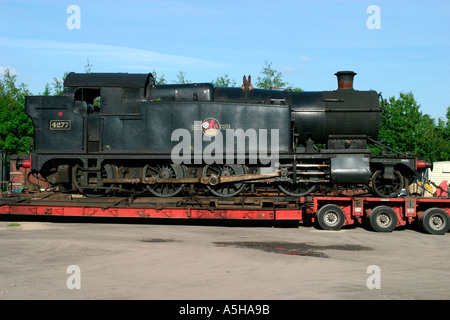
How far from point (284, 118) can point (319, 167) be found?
190 centimetres

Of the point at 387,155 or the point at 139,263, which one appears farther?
the point at 387,155

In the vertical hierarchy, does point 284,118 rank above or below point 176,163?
above

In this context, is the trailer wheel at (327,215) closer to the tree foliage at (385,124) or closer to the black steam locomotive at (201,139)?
the black steam locomotive at (201,139)

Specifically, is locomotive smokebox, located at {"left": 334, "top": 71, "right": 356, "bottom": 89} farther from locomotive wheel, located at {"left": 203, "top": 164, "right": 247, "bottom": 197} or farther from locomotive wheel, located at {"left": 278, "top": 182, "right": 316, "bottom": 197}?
locomotive wheel, located at {"left": 203, "top": 164, "right": 247, "bottom": 197}

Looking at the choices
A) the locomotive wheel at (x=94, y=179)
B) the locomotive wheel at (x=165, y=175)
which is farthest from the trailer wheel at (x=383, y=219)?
the locomotive wheel at (x=94, y=179)

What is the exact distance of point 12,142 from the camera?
1502 inches

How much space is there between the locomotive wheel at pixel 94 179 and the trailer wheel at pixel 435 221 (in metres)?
9.71

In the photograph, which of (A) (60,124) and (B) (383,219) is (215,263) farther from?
(A) (60,124)

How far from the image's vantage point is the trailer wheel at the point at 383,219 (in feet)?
47.9

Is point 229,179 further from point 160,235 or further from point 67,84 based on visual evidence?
point 67,84

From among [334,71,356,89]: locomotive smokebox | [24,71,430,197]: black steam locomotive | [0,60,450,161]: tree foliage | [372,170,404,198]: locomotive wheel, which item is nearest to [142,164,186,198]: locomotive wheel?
[24,71,430,197]: black steam locomotive
